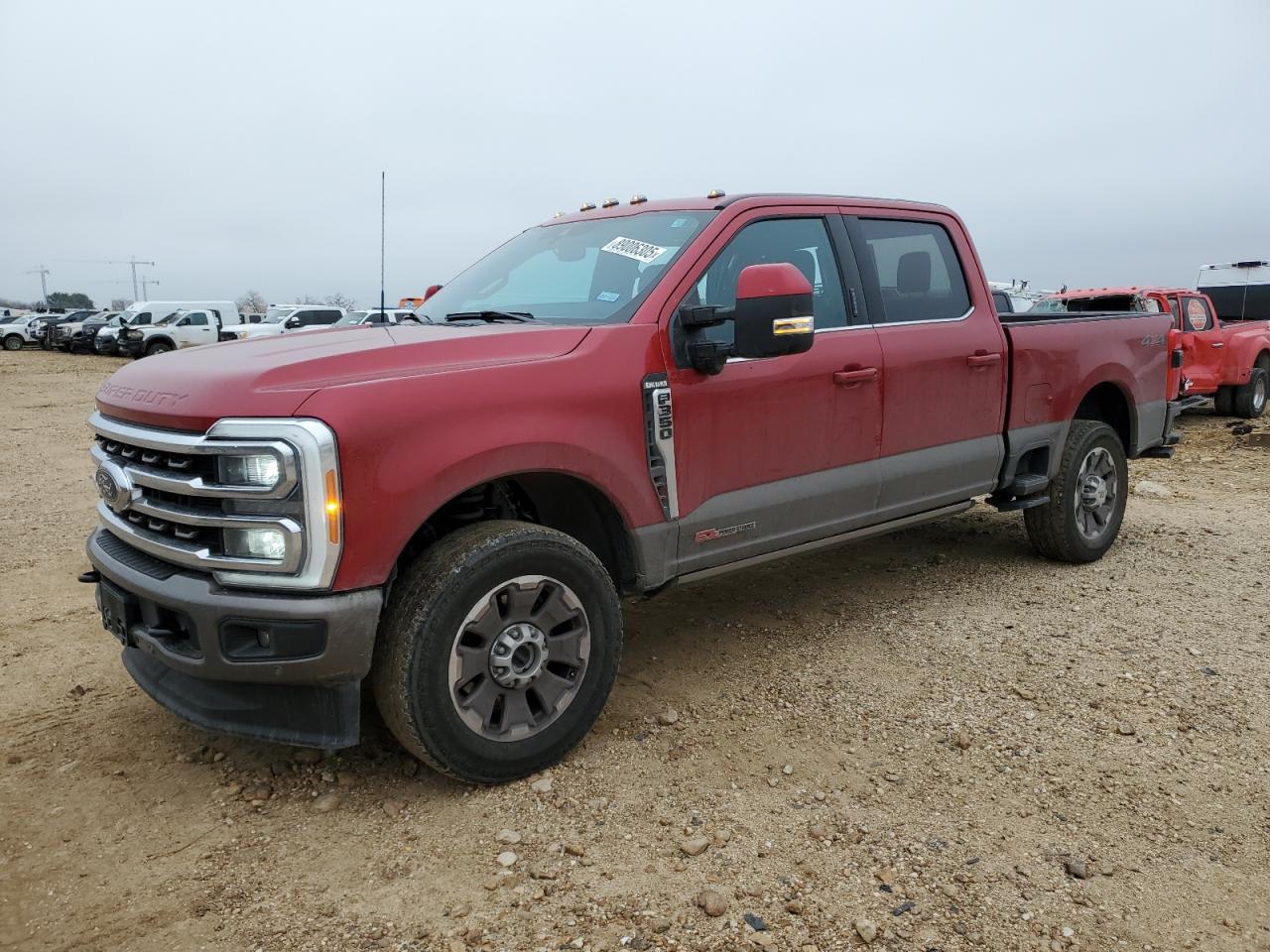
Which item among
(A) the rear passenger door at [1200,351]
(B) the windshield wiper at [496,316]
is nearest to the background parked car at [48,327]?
(A) the rear passenger door at [1200,351]

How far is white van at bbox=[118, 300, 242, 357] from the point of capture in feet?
92.3

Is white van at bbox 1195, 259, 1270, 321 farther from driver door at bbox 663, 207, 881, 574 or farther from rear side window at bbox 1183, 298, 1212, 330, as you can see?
driver door at bbox 663, 207, 881, 574

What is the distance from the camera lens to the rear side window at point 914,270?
4355mm

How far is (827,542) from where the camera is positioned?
163 inches

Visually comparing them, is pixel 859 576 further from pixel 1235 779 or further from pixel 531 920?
pixel 531 920

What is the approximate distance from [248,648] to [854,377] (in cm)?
259

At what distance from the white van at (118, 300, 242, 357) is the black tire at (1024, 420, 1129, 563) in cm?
2672

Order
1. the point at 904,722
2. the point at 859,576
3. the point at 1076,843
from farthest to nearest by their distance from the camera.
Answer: the point at 859,576 → the point at 904,722 → the point at 1076,843

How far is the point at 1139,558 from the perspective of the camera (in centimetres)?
578

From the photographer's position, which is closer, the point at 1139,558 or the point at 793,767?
the point at 793,767

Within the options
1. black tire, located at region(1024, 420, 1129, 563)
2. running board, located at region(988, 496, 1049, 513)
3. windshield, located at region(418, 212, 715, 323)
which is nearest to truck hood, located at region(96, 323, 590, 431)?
windshield, located at region(418, 212, 715, 323)

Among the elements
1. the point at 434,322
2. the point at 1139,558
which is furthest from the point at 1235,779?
the point at 434,322

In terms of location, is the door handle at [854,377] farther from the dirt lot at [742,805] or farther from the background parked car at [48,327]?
the background parked car at [48,327]

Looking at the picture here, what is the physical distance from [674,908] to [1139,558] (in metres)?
4.49
